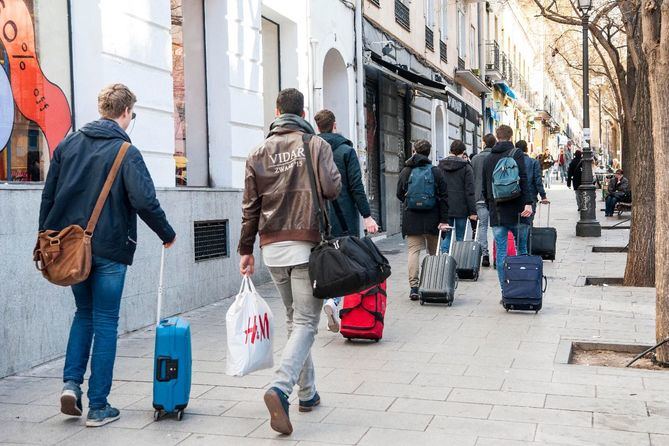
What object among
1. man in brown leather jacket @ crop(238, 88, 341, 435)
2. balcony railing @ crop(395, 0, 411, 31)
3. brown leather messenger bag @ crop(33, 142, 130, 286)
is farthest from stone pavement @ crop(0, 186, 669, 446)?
balcony railing @ crop(395, 0, 411, 31)

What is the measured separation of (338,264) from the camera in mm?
4797

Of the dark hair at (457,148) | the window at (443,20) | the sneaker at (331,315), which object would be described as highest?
the window at (443,20)

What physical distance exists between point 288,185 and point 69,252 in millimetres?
1273

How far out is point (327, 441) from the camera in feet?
15.6

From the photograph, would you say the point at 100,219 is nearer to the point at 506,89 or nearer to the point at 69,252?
the point at 69,252

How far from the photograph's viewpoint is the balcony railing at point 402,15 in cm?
1994

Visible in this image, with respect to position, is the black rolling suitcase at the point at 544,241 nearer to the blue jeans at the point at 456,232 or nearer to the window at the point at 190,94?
the blue jeans at the point at 456,232

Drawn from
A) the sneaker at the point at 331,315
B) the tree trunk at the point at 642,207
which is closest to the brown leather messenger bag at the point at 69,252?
the sneaker at the point at 331,315

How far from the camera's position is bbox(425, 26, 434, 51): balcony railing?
2331cm

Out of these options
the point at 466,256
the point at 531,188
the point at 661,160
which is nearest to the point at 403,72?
the point at 466,256

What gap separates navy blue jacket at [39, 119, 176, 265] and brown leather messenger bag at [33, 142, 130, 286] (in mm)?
49

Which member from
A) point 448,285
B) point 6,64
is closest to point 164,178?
point 6,64

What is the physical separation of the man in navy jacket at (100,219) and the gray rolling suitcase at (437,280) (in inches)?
187

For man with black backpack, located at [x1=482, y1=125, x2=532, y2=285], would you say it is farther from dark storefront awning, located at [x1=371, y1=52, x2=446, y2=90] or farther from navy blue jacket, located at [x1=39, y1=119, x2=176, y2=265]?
dark storefront awning, located at [x1=371, y1=52, x2=446, y2=90]
